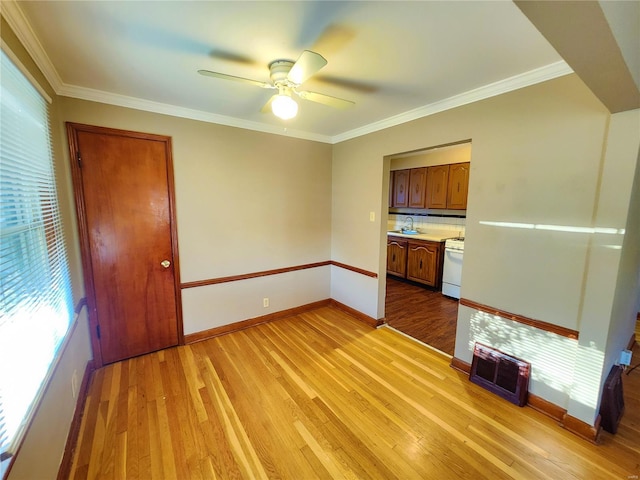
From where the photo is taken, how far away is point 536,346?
1954 mm

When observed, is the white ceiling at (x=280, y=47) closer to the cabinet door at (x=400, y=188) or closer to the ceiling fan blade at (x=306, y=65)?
the ceiling fan blade at (x=306, y=65)

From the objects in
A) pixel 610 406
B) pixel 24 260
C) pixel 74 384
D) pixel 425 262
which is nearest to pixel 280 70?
pixel 24 260

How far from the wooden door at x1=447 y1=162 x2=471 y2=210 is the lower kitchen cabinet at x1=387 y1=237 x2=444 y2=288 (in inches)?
27.3

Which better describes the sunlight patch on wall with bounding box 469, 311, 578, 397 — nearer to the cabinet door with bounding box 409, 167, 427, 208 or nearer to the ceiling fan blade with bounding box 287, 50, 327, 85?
the ceiling fan blade with bounding box 287, 50, 327, 85

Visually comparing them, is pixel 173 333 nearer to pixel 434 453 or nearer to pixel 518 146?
pixel 434 453

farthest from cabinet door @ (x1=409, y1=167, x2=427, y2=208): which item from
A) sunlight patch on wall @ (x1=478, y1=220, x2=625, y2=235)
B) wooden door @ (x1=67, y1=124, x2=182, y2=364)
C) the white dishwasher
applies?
wooden door @ (x1=67, y1=124, x2=182, y2=364)

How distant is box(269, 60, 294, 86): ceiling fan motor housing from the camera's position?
1672 mm

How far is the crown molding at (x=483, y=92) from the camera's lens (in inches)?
67.6

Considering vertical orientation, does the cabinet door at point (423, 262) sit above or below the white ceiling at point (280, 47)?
below

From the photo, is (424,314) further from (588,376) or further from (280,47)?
(280,47)

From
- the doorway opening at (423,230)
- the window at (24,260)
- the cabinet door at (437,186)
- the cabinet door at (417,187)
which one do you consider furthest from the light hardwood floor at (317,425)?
the cabinet door at (417,187)

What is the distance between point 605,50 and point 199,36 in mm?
1811

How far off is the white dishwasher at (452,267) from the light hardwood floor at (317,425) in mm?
1739

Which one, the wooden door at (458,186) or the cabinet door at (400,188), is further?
the cabinet door at (400,188)
